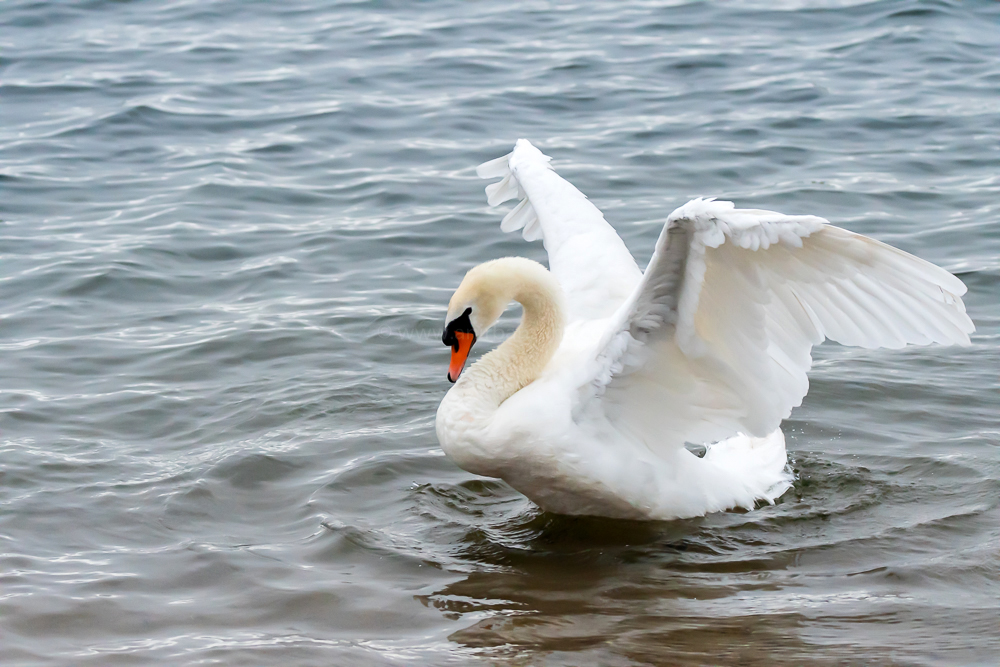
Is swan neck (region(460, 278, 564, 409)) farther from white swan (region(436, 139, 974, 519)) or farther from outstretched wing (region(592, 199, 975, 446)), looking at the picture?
outstretched wing (region(592, 199, 975, 446))

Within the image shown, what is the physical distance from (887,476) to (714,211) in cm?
219

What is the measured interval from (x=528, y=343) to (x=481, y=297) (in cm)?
34

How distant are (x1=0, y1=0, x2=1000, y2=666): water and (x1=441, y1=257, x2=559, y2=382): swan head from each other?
0.87m

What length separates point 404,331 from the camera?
7.80 m

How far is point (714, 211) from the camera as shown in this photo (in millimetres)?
4496

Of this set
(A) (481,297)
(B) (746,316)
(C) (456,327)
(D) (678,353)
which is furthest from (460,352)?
(B) (746,316)

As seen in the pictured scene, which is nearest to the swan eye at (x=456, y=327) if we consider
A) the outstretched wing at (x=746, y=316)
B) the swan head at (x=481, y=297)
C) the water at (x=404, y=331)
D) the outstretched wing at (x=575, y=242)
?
the swan head at (x=481, y=297)

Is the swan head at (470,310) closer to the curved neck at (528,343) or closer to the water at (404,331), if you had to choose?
the curved neck at (528,343)

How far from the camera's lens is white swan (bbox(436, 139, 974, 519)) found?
4.82 m

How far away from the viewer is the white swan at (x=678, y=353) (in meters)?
4.82

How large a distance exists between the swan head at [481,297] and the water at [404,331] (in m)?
0.87

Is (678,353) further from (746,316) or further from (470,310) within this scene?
(470,310)

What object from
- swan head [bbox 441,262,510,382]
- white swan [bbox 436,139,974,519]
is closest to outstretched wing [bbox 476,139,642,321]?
white swan [bbox 436,139,974,519]

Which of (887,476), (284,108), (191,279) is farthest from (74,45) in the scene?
(887,476)
